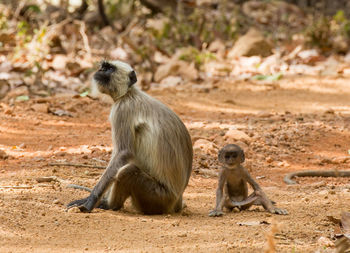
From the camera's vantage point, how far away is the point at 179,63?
1421 centimetres

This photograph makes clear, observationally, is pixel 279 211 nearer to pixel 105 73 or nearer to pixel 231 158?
pixel 231 158

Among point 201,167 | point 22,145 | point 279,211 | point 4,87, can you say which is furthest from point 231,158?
point 4,87

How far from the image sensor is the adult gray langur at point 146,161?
558 cm

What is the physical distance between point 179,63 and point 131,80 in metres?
8.24

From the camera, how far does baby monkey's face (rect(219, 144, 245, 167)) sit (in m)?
5.62

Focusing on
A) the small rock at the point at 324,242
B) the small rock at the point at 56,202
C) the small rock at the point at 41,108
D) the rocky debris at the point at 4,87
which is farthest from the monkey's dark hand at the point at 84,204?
the rocky debris at the point at 4,87

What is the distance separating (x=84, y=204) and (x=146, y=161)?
2.46ft

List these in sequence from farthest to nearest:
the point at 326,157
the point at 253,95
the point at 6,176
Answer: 1. the point at 253,95
2. the point at 326,157
3. the point at 6,176

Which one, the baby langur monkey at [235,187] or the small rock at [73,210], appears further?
the baby langur monkey at [235,187]

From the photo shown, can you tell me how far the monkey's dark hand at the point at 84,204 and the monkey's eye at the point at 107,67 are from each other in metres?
1.39

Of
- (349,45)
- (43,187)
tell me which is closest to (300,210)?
(43,187)

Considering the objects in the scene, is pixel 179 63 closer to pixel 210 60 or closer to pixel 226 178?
pixel 210 60

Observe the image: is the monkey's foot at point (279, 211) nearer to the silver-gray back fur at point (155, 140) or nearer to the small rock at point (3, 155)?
the silver-gray back fur at point (155, 140)

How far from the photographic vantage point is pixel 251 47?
1512 cm
